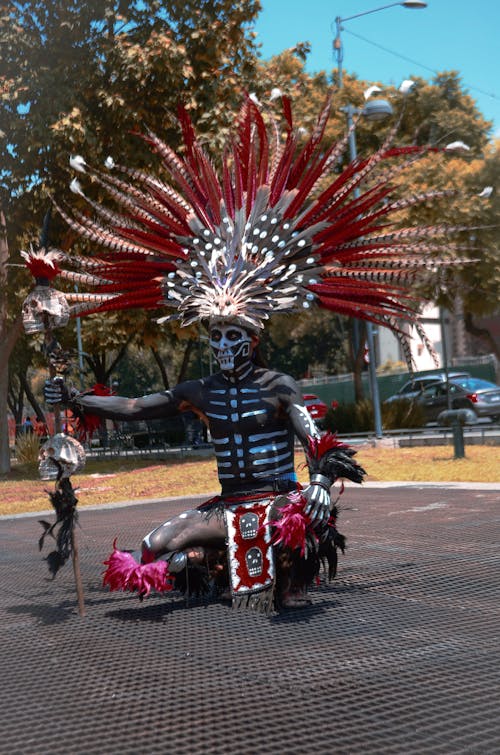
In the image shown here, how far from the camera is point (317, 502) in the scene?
3816mm

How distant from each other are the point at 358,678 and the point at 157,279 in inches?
100

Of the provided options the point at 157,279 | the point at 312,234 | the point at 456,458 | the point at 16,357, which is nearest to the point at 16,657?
the point at 157,279

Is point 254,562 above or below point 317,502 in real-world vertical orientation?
below

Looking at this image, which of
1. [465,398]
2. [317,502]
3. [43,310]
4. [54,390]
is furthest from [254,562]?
[465,398]

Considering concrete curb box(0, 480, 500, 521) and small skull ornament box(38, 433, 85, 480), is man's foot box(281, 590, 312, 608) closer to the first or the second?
small skull ornament box(38, 433, 85, 480)

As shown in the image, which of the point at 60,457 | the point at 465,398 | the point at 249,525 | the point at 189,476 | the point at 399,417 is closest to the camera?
the point at 60,457

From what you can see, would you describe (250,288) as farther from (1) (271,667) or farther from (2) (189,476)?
(2) (189,476)

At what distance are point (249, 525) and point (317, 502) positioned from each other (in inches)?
20.1

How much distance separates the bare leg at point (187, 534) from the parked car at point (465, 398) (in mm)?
16861

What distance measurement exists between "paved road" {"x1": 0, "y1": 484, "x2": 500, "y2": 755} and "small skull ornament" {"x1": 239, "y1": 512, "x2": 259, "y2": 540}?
0.39 m

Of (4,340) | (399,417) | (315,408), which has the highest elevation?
(4,340)

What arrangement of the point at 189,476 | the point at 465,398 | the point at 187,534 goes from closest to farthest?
the point at 187,534
the point at 189,476
the point at 465,398

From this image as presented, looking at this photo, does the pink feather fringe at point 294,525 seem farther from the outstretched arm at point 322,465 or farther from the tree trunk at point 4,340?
the tree trunk at point 4,340

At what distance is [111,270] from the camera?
4.84 meters
